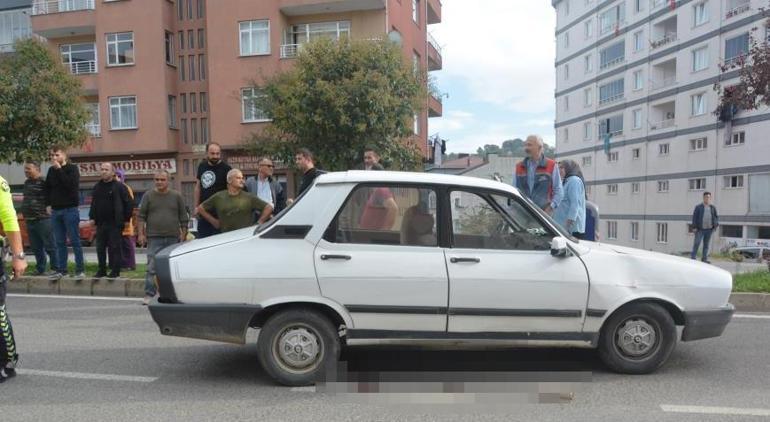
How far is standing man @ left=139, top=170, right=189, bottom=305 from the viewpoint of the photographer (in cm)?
730

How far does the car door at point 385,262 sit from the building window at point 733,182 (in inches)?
1535

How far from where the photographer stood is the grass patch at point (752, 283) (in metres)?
7.40

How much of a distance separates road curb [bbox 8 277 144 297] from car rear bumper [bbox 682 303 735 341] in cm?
712

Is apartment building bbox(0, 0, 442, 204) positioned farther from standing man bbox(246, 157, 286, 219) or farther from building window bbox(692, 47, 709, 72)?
building window bbox(692, 47, 709, 72)

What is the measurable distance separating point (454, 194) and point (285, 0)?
71.3 feet

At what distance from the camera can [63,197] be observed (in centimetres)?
824

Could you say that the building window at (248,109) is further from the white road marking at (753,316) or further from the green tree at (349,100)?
the white road marking at (753,316)

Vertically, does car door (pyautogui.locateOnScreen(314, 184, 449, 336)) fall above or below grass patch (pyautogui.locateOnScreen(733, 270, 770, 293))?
above

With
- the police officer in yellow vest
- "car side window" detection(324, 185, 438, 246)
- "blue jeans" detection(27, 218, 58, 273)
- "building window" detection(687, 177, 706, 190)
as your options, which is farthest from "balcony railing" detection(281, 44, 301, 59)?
"building window" detection(687, 177, 706, 190)

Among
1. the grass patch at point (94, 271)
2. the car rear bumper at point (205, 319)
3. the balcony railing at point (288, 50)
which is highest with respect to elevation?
the balcony railing at point (288, 50)

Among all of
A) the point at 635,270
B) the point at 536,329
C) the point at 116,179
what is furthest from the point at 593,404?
the point at 116,179

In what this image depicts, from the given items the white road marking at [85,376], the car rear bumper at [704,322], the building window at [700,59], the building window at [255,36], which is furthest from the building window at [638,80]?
the white road marking at [85,376]

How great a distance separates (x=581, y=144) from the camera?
Answer: 53.8 metres

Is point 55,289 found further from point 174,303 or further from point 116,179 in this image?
point 174,303
